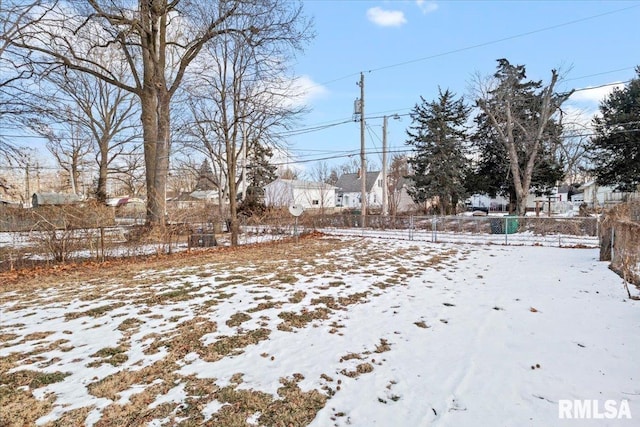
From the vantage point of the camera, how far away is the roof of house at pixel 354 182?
43150mm

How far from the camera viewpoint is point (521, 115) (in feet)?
78.6

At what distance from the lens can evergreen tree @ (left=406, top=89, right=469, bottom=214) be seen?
25.3 metres

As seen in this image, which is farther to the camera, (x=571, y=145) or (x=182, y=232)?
(x=571, y=145)

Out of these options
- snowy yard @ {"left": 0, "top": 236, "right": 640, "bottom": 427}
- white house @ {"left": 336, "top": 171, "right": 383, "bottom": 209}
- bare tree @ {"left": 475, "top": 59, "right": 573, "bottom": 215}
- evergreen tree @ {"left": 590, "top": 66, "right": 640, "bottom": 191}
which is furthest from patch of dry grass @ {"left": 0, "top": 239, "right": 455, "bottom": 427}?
white house @ {"left": 336, "top": 171, "right": 383, "bottom": 209}

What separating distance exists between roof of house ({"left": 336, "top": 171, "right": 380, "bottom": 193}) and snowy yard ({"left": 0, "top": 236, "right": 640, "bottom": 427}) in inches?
1438

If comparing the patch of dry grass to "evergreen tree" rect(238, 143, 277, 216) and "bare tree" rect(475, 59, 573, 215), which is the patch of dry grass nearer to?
"bare tree" rect(475, 59, 573, 215)

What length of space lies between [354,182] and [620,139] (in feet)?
87.9

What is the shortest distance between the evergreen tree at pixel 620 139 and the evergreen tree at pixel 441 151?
8.59 metres

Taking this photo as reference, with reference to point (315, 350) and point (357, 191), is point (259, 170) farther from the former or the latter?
point (315, 350)

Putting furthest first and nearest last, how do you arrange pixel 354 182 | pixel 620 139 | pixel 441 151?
pixel 354 182
pixel 441 151
pixel 620 139

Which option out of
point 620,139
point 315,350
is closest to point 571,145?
point 620,139

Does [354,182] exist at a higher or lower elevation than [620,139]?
lower

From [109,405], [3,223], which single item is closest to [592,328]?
[109,405]

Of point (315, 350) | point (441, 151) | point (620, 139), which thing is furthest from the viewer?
point (441, 151)
